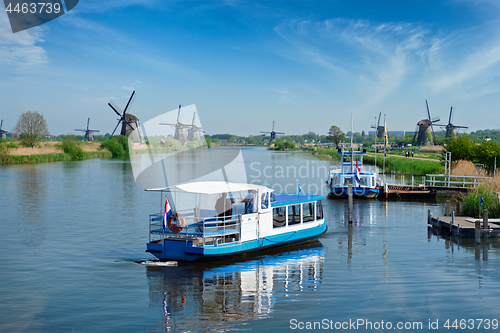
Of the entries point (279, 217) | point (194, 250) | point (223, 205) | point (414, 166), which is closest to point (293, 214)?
point (279, 217)

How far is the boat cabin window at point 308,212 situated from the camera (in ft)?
78.7

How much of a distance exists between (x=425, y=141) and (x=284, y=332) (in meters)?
141

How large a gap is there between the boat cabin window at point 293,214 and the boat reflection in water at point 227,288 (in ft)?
6.58

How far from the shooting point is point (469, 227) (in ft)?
79.7

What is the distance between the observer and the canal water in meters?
13.4

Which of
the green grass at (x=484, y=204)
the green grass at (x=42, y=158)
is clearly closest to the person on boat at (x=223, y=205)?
the green grass at (x=484, y=204)

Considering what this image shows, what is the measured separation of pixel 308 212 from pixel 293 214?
4.98 feet

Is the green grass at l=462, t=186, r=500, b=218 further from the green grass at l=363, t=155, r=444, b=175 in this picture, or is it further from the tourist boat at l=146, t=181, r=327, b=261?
the green grass at l=363, t=155, r=444, b=175

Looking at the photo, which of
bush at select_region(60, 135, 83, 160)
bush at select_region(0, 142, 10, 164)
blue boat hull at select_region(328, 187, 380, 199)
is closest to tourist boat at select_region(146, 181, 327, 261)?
blue boat hull at select_region(328, 187, 380, 199)

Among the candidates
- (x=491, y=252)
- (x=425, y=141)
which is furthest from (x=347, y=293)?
(x=425, y=141)

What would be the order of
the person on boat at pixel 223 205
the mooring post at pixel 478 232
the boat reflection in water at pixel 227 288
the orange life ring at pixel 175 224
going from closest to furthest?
the boat reflection in water at pixel 227 288 < the orange life ring at pixel 175 224 < the person on boat at pixel 223 205 < the mooring post at pixel 478 232

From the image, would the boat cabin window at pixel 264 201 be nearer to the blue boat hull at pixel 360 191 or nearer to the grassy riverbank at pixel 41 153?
the blue boat hull at pixel 360 191

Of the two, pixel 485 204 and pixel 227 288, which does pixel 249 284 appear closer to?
pixel 227 288

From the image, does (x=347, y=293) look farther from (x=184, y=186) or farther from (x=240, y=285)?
(x=184, y=186)
